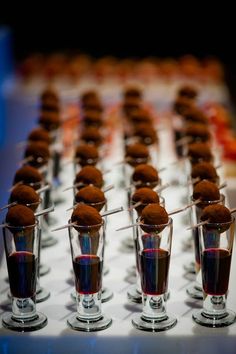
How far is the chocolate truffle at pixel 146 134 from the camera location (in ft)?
11.1

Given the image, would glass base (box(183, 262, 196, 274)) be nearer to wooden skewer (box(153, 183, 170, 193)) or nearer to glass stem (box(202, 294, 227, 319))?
wooden skewer (box(153, 183, 170, 193))

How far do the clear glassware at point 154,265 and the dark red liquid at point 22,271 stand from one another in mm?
294

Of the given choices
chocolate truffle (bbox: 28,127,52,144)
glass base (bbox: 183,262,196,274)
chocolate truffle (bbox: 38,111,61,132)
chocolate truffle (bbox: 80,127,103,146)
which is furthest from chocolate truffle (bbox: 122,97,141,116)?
glass base (bbox: 183,262,196,274)

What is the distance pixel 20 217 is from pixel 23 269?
0.46 ft

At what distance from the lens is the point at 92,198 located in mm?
2496

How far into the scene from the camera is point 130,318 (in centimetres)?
234

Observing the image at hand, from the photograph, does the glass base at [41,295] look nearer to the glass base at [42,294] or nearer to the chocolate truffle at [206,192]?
the glass base at [42,294]

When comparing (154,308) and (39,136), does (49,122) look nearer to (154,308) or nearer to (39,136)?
(39,136)

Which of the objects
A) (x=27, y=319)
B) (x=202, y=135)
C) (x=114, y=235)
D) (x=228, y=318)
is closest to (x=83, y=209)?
(x=27, y=319)

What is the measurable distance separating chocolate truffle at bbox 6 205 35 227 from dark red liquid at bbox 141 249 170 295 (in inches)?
12.5

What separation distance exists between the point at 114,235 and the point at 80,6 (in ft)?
16.8

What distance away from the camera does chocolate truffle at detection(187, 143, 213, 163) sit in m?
3.03

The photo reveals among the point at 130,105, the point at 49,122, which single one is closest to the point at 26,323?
the point at 49,122

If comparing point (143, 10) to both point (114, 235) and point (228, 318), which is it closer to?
point (114, 235)
